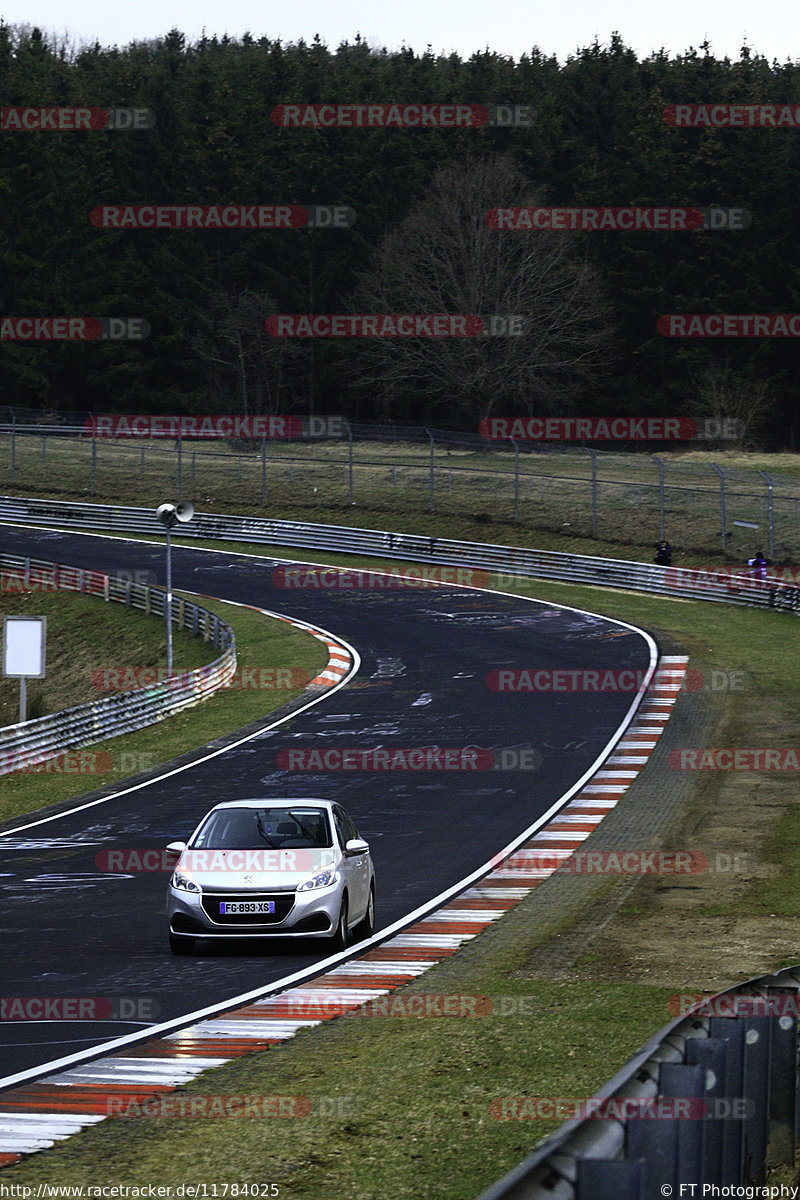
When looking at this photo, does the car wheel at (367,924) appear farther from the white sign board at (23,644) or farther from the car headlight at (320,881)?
the white sign board at (23,644)

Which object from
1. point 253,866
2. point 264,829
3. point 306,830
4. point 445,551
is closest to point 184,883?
point 253,866

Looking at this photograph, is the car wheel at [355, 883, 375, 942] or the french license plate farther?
the car wheel at [355, 883, 375, 942]

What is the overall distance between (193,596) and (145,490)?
67.3 ft

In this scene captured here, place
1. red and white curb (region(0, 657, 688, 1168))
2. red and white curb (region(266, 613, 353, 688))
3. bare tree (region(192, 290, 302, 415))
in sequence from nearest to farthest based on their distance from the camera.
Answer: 1. red and white curb (region(0, 657, 688, 1168))
2. red and white curb (region(266, 613, 353, 688))
3. bare tree (region(192, 290, 302, 415))

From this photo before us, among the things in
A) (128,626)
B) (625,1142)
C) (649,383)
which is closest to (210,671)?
(128,626)

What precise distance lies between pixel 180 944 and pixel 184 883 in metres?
0.56

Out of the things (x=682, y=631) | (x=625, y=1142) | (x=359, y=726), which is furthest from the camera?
(x=682, y=631)

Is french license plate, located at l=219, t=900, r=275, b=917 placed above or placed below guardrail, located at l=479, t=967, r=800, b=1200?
below

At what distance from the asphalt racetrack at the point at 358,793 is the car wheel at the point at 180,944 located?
111 mm

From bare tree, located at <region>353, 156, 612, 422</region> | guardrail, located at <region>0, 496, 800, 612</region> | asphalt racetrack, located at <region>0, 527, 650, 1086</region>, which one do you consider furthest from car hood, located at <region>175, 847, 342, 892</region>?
bare tree, located at <region>353, 156, 612, 422</region>

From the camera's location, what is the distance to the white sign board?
102 ft

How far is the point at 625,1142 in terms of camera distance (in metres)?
5.27

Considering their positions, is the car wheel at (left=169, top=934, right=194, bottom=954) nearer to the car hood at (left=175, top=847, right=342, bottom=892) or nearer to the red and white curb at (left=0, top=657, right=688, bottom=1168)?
the car hood at (left=175, top=847, right=342, bottom=892)

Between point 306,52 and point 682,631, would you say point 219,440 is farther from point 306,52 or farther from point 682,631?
point 306,52
